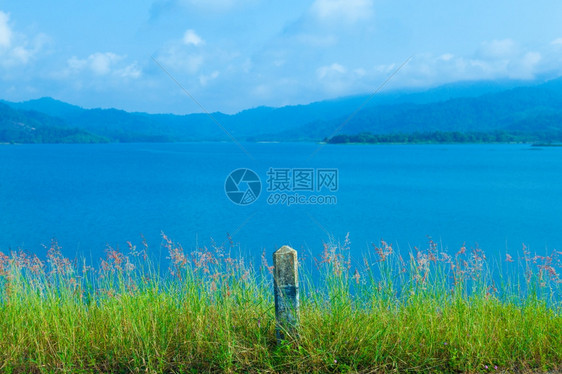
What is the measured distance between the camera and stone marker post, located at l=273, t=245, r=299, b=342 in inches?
162

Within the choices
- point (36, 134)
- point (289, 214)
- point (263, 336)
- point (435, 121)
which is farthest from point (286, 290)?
point (36, 134)

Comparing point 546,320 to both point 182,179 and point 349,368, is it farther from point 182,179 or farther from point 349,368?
point 182,179

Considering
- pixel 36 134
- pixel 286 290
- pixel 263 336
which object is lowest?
pixel 263 336

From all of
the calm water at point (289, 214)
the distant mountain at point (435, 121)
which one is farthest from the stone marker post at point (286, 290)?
the distant mountain at point (435, 121)

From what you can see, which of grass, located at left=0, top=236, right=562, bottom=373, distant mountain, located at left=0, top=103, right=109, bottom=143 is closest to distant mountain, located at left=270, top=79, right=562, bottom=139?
distant mountain, located at left=0, top=103, right=109, bottom=143

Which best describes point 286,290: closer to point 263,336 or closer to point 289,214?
point 263,336

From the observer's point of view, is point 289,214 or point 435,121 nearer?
point 289,214

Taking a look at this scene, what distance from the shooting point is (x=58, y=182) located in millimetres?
53062

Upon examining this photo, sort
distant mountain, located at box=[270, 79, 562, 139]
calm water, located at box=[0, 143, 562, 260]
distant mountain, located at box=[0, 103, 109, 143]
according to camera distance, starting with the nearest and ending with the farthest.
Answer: calm water, located at box=[0, 143, 562, 260] < distant mountain, located at box=[270, 79, 562, 139] < distant mountain, located at box=[0, 103, 109, 143]

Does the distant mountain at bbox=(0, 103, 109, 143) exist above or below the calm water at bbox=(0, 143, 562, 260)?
above

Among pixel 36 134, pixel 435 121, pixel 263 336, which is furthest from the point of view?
pixel 36 134

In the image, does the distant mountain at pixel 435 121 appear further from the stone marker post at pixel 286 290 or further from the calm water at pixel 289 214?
the stone marker post at pixel 286 290

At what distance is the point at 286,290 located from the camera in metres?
4.16

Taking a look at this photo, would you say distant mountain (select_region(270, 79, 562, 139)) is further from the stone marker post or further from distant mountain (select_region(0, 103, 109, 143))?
the stone marker post
